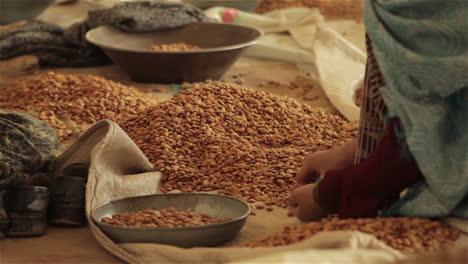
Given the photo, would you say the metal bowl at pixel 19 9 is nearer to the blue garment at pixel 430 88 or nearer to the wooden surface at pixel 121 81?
the wooden surface at pixel 121 81

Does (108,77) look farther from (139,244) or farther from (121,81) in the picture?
(139,244)

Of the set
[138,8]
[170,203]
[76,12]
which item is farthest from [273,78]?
[170,203]

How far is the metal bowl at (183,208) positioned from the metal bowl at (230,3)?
8.86 feet

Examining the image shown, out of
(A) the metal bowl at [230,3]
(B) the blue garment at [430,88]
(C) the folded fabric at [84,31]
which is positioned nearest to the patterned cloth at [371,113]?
(B) the blue garment at [430,88]

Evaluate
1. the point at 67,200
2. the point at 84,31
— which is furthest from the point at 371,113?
the point at 84,31

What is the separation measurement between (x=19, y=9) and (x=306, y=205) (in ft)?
9.54

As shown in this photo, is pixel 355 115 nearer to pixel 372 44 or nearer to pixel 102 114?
pixel 102 114

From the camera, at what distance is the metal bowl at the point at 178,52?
323cm

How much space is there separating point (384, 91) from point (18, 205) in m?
0.90

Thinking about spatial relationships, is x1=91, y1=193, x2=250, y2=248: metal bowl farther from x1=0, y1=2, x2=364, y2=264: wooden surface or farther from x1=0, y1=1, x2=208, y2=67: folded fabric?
x1=0, y1=1, x2=208, y2=67: folded fabric

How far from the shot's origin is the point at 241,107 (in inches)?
94.6

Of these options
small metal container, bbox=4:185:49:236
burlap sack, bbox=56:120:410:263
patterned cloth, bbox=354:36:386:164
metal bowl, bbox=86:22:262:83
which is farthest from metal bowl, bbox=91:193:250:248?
metal bowl, bbox=86:22:262:83

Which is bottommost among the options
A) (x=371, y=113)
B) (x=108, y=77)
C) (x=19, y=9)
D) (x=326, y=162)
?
(x=108, y=77)

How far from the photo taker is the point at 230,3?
4383 millimetres
